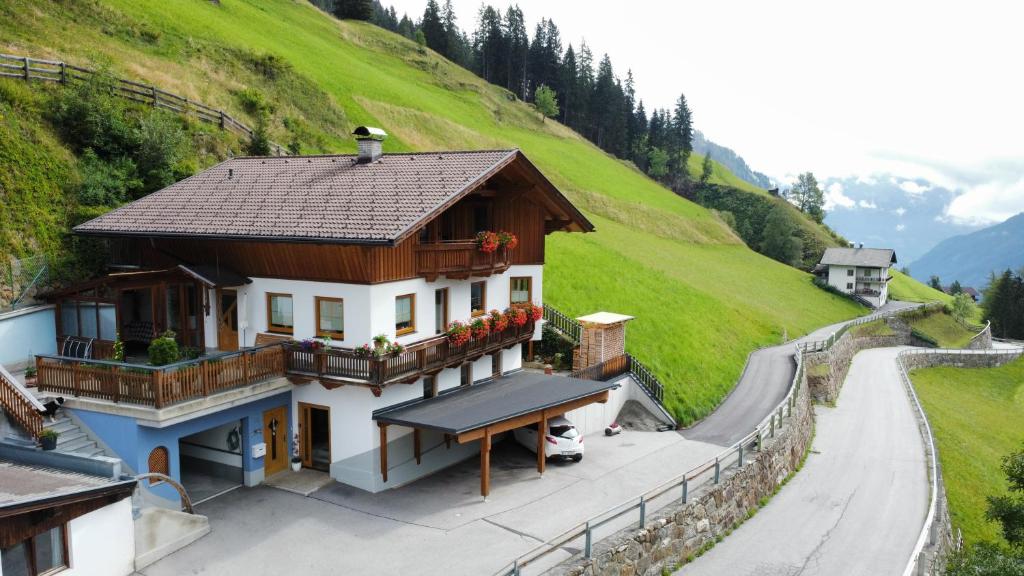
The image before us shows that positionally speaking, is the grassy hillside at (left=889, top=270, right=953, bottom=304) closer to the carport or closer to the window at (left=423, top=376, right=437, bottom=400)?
the carport

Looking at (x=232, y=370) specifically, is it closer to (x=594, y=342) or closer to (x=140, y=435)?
(x=140, y=435)

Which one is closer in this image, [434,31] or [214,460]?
[214,460]

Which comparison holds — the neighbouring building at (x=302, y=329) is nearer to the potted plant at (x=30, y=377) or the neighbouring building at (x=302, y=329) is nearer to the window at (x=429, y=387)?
the window at (x=429, y=387)

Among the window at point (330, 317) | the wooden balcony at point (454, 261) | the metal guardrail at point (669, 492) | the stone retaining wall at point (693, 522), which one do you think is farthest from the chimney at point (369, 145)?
the stone retaining wall at point (693, 522)

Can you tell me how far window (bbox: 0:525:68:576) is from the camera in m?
12.3

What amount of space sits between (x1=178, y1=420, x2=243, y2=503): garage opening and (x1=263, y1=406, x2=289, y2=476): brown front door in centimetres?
75

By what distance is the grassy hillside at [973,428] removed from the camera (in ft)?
97.5

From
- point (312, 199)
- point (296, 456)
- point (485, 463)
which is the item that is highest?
point (312, 199)

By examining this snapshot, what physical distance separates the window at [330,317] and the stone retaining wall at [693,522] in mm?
9339

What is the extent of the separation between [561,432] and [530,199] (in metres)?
9.43

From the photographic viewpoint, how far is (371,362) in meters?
18.9

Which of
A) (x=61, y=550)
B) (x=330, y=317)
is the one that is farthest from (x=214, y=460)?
(x=61, y=550)

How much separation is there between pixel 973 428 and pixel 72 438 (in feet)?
160

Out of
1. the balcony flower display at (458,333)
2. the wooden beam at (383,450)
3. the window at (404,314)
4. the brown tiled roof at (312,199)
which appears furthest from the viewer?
the balcony flower display at (458,333)
